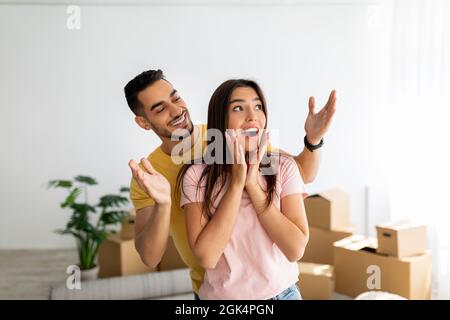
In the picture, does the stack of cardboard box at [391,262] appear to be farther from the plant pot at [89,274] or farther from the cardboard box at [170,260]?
the plant pot at [89,274]

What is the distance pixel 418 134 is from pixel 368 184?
1.97 feet

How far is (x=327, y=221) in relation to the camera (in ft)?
7.59

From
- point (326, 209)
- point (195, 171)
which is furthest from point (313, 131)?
point (326, 209)

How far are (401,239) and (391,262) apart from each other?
110 mm

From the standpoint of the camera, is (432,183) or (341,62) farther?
(432,183)

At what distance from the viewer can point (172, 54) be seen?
26.5 inches

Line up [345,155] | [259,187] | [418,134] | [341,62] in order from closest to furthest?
1. [259,187]
2. [341,62]
3. [345,155]
4. [418,134]

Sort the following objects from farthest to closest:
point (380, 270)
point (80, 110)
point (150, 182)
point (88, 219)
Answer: point (80, 110) < point (88, 219) < point (380, 270) < point (150, 182)

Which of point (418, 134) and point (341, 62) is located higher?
point (341, 62)

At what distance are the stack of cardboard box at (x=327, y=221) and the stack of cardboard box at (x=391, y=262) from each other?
11cm

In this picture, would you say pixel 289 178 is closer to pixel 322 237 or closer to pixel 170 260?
pixel 170 260

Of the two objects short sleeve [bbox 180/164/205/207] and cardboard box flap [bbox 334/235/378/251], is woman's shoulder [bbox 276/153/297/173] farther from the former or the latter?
cardboard box flap [bbox 334/235/378/251]
